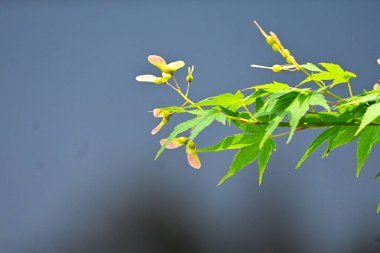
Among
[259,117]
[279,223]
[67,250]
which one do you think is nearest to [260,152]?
[259,117]

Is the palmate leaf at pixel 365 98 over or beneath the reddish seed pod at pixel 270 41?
beneath

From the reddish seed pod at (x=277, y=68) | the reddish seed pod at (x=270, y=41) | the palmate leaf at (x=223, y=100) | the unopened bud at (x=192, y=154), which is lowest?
the unopened bud at (x=192, y=154)

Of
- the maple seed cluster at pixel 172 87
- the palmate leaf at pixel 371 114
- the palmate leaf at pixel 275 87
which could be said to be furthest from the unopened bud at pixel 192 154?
the palmate leaf at pixel 371 114

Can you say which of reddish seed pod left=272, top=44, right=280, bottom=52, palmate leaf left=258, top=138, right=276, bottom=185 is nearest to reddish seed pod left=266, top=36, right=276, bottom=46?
reddish seed pod left=272, top=44, right=280, bottom=52

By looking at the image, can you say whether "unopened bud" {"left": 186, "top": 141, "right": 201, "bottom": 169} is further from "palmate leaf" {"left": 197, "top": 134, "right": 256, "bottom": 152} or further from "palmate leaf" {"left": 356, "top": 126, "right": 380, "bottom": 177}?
"palmate leaf" {"left": 356, "top": 126, "right": 380, "bottom": 177}

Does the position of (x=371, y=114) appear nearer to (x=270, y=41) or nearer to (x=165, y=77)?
(x=270, y=41)

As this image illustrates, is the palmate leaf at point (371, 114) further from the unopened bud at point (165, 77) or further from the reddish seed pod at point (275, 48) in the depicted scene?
the unopened bud at point (165, 77)

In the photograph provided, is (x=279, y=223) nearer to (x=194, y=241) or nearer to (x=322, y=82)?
(x=194, y=241)

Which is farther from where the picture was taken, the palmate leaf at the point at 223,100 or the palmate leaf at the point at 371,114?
the palmate leaf at the point at 223,100
